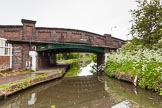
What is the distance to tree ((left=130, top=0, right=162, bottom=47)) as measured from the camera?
17047mm

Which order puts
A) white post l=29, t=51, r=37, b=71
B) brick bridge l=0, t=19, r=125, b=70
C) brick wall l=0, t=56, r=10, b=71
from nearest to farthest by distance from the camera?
brick wall l=0, t=56, r=10, b=71 < brick bridge l=0, t=19, r=125, b=70 < white post l=29, t=51, r=37, b=71

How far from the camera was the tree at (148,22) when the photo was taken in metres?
17.0

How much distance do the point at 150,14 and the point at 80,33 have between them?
19.0 ft

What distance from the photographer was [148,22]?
17312 millimetres

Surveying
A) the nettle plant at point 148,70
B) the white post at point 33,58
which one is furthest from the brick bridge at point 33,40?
the nettle plant at point 148,70

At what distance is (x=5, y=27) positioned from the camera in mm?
16656

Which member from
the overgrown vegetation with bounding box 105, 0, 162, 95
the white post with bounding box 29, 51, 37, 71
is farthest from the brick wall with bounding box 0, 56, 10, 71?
the overgrown vegetation with bounding box 105, 0, 162, 95

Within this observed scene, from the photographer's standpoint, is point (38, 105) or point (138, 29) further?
point (138, 29)

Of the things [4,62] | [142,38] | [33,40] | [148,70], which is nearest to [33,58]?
[33,40]

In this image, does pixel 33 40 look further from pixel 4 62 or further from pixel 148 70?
pixel 148 70

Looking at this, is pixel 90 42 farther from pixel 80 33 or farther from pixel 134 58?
pixel 134 58

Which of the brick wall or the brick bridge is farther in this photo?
the brick bridge

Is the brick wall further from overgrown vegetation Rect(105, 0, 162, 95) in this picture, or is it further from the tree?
the tree

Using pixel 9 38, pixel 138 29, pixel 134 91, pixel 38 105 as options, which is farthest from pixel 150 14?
pixel 38 105
